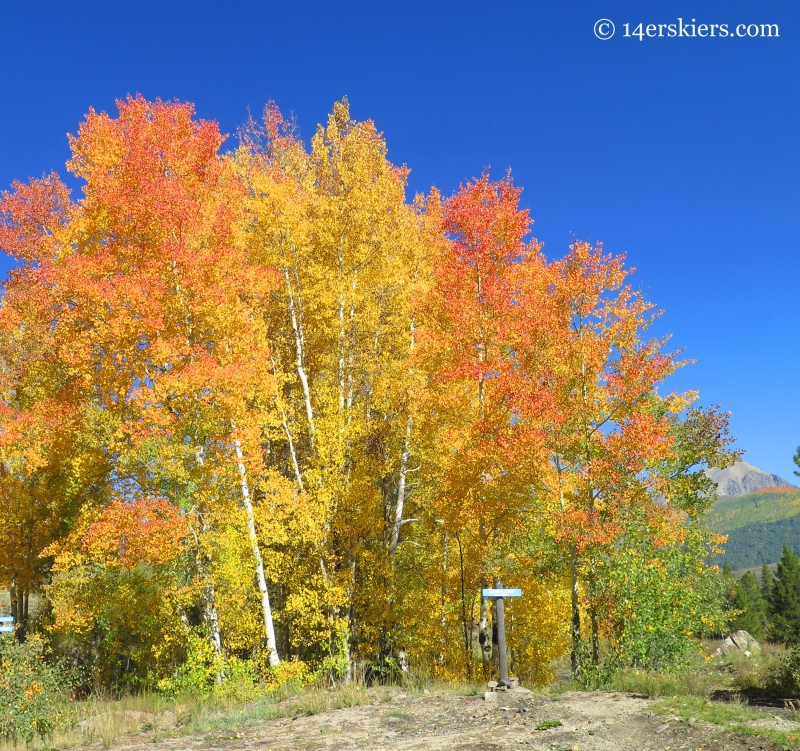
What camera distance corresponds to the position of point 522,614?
1413cm

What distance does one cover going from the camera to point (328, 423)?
14.1 meters

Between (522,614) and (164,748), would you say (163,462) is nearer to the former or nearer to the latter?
(164,748)

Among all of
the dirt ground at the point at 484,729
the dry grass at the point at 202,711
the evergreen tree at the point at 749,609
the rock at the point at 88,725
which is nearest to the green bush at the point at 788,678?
the dirt ground at the point at 484,729

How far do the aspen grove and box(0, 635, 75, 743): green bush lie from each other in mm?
1955

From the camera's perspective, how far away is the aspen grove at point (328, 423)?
471 inches

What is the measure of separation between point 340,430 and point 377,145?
753cm

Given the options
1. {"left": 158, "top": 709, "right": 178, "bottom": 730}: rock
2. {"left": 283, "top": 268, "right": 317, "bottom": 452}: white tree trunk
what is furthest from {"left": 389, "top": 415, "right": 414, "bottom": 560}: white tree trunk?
{"left": 158, "top": 709, "right": 178, "bottom": 730}: rock

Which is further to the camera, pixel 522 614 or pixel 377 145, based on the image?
pixel 377 145

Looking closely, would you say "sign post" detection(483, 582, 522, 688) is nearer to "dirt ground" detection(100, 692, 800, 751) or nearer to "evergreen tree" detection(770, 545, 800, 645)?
"dirt ground" detection(100, 692, 800, 751)

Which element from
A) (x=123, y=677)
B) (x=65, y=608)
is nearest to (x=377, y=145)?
(x=65, y=608)

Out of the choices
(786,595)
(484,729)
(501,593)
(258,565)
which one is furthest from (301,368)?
(786,595)

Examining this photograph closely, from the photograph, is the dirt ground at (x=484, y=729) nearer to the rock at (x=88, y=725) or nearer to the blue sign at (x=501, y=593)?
the rock at (x=88, y=725)

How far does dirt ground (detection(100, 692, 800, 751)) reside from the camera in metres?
6.94

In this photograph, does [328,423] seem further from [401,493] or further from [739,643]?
[739,643]
